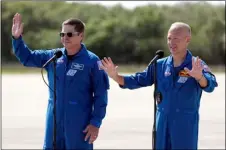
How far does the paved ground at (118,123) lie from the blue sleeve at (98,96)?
4505mm

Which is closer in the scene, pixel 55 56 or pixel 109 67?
pixel 55 56

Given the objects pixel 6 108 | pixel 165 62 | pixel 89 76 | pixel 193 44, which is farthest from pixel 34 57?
pixel 193 44

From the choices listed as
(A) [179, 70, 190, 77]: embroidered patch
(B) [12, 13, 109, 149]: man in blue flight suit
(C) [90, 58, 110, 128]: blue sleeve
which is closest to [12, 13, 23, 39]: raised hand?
(B) [12, 13, 109, 149]: man in blue flight suit

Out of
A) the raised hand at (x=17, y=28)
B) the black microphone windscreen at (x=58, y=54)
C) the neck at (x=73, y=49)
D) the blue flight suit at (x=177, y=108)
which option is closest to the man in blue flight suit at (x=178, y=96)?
the blue flight suit at (x=177, y=108)

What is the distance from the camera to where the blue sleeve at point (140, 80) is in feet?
18.6

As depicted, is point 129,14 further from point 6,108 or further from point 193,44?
point 6,108

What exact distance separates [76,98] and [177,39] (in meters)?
1.06

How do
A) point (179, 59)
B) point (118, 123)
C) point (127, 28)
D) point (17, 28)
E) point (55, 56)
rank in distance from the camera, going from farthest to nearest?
1. point (127, 28)
2. point (118, 123)
3. point (17, 28)
4. point (179, 59)
5. point (55, 56)

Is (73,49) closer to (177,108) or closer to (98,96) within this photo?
(98,96)

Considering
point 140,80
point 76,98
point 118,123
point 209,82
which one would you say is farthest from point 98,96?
point 118,123

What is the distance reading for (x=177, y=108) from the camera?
17.7 ft

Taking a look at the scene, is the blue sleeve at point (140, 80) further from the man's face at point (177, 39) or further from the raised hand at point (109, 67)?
the man's face at point (177, 39)

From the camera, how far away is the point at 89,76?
5.47 m

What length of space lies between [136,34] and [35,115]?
43.6 metres
